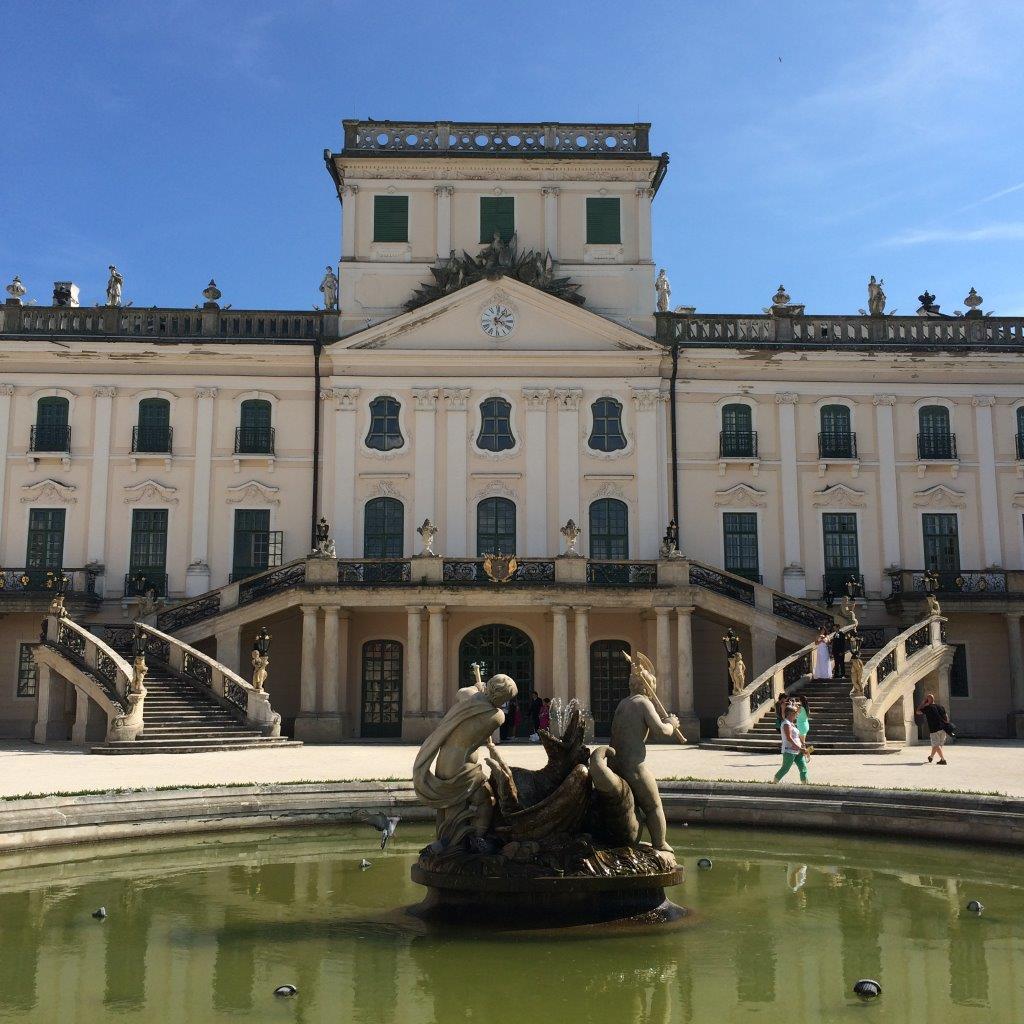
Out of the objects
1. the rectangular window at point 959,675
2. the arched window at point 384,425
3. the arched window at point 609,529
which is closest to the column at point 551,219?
the arched window at point 384,425

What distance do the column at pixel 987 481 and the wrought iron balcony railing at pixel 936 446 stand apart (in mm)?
883

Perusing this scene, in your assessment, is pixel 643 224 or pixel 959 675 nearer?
pixel 959 675

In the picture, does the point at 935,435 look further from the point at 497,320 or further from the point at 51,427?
the point at 51,427

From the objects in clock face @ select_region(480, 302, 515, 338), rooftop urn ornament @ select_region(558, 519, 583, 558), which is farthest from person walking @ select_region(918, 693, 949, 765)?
clock face @ select_region(480, 302, 515, 338)

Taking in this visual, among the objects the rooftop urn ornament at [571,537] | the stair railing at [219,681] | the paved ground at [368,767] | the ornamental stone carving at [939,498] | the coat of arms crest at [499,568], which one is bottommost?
the paved ground at [368,767]

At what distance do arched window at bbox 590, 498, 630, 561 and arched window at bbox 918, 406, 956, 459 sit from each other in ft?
29.4

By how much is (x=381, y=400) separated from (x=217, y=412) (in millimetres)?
4789

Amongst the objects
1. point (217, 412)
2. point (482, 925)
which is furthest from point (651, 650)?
point (482, 925)

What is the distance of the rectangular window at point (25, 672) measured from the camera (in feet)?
105

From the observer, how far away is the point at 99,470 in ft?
110

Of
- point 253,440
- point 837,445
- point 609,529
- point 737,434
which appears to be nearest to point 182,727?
point 253,440

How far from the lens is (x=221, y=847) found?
46.9ft

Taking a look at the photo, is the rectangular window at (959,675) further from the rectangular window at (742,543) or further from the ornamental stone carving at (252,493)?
the ornamental stone carving at (252,493)

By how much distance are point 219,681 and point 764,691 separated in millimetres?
12695
